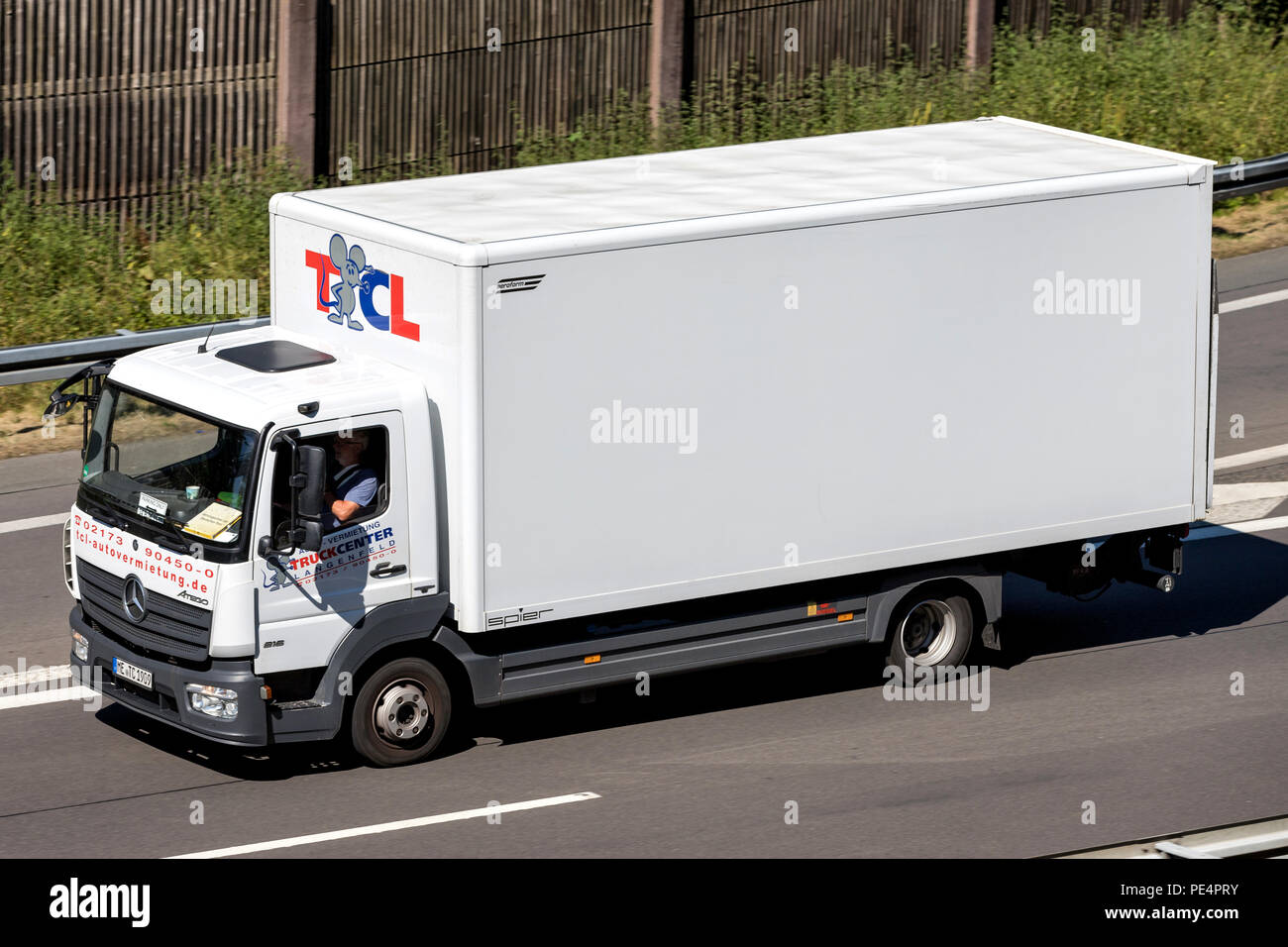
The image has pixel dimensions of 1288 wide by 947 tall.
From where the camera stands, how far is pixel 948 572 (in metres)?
11.9

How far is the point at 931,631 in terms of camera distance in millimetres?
12289

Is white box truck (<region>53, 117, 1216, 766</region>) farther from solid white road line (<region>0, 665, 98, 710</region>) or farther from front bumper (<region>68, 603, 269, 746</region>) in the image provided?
solid white road line (<region>0, 665, 98, 710</region>)

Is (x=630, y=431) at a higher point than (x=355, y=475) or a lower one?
higher

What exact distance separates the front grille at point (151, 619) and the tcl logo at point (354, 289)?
1855 millimetres

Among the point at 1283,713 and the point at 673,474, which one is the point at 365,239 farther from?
the point at 1283,713

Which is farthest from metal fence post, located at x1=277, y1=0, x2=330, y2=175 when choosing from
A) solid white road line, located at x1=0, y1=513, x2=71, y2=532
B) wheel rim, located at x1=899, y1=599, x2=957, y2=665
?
wheel rim, located at x1=899, y1=599, x2=957, y2=665

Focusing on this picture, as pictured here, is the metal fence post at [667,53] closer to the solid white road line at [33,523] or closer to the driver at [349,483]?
the solid white road line at [33,523]

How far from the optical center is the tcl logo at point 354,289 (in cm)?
1052

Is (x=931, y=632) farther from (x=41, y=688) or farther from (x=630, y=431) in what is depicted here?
(x=41, y=688)

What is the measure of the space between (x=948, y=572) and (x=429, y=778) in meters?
3.45

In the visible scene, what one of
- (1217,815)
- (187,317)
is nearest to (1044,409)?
(1217,815)

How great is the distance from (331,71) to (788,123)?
564cm

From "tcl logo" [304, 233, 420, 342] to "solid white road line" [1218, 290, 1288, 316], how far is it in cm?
1142

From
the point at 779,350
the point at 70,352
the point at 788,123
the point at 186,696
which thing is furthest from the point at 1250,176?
the point at 186,696
